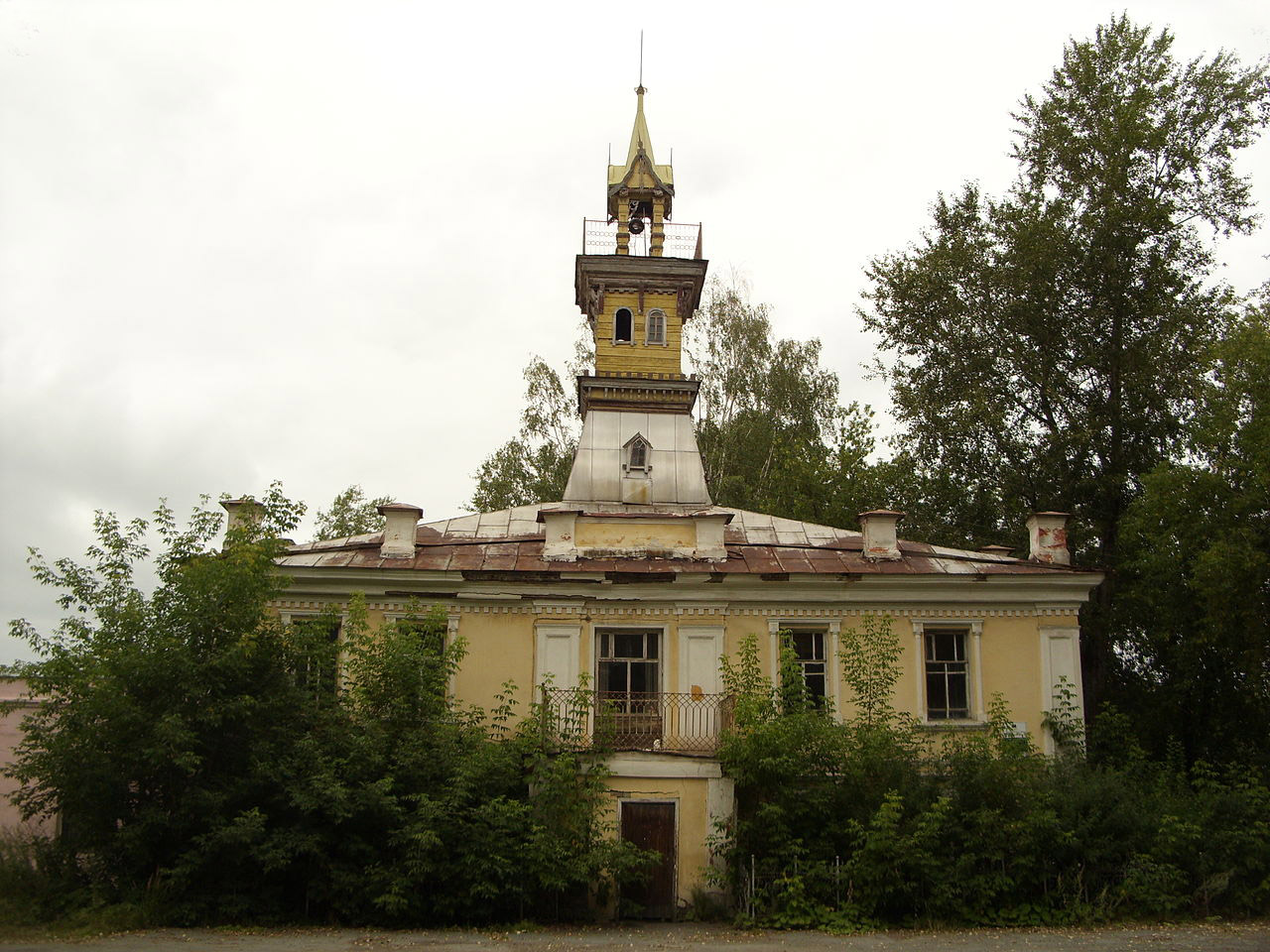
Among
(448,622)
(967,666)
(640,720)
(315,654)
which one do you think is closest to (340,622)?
(448,622)

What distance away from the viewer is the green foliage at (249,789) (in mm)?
14625

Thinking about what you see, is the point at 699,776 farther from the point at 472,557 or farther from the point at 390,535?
the point at 390,535

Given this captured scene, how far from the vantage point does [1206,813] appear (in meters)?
15.8

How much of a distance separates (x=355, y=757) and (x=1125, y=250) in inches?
789

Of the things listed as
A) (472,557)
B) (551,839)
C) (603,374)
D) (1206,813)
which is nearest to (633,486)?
(603,374)

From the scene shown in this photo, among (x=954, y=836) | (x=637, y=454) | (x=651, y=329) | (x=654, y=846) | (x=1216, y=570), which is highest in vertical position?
(x=651, y=329)

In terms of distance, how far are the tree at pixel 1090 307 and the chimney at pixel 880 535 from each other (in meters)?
7.35

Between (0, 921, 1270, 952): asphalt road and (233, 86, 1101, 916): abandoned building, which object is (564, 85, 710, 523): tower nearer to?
(233, 86, 1101, 916): abandoned building

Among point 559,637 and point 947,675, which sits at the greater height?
point 559,637

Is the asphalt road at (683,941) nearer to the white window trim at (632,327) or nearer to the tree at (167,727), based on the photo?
the tree at (167,727)

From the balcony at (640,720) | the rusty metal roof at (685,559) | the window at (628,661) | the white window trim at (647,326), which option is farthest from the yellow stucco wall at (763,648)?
the white window trim at (647,326)

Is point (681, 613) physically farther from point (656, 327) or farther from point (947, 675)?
point (656, 327)

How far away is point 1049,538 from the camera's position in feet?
65.8

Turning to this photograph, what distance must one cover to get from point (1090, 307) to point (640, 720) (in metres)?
15.5
